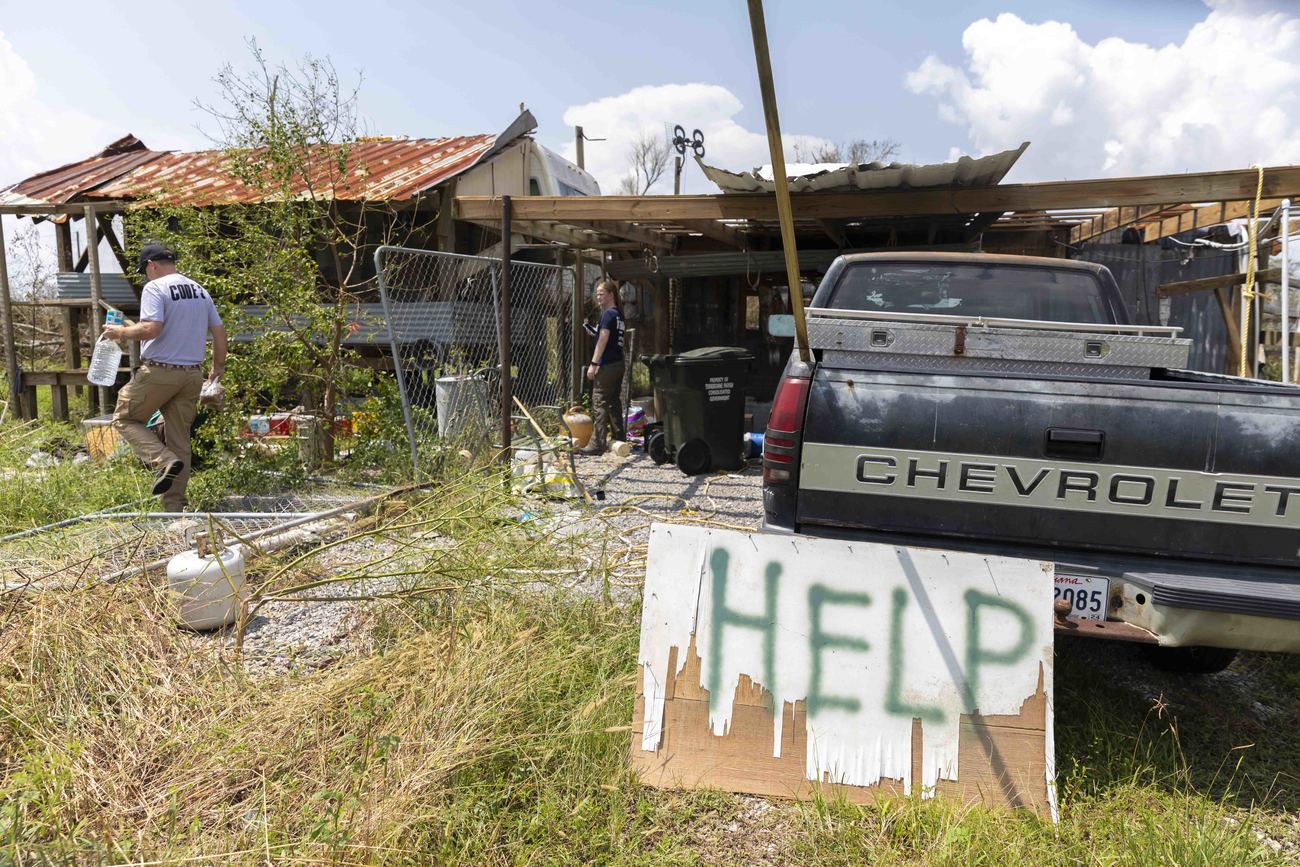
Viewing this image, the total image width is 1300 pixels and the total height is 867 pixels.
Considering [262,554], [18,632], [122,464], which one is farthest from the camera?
[122,464]

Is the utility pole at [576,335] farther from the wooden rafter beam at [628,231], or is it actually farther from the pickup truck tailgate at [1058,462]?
the pickup truck tailgate at [1058,462]

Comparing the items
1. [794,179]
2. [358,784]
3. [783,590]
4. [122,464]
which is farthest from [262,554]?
[794,179]

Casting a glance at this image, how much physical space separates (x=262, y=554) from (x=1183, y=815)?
3.95m

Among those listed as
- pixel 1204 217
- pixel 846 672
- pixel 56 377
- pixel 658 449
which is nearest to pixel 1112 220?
pixel 1204 217

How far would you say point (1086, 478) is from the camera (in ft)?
9.18

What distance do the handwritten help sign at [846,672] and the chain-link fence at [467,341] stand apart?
4114mm

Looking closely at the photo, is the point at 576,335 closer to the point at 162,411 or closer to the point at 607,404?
the point at 607,404

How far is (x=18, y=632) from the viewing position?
2.98m

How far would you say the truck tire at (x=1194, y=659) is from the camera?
11.5 ft

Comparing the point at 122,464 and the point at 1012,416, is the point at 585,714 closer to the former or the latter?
the point at 1012,416

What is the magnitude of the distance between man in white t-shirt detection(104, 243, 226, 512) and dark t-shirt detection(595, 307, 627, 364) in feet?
13.3

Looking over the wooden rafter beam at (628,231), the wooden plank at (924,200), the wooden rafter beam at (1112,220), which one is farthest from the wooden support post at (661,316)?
the wooden rafter beam at (1112,220)

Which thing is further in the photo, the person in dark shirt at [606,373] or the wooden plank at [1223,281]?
the person in dark shirt at [606,373]

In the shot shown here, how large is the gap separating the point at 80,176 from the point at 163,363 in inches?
371
